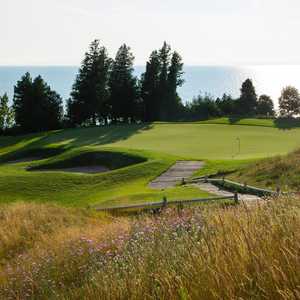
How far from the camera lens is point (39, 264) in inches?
313

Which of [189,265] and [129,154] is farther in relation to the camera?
[129,154]

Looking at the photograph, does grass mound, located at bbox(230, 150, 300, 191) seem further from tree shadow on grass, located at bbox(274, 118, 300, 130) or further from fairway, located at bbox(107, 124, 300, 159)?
tree shadow on grass, located at bbox(274, 118, 300, 130)

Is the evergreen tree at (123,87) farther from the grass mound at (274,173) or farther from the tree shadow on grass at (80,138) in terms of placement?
the grass mound at (274,173)

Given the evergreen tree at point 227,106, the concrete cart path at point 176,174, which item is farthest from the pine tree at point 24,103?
the concrete cart path at point 176,174

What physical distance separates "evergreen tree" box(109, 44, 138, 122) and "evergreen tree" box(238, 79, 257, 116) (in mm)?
15150

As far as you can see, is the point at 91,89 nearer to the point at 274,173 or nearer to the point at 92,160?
the point at 92,160

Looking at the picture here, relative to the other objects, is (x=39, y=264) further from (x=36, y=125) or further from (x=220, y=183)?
(x=36, y=125)

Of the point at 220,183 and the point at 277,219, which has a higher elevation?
the point at 277,219

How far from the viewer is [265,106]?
3250 inches

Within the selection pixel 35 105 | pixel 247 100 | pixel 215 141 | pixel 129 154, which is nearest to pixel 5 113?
pixel 35 105

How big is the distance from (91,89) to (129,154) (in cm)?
3551

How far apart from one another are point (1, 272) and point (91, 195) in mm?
16699

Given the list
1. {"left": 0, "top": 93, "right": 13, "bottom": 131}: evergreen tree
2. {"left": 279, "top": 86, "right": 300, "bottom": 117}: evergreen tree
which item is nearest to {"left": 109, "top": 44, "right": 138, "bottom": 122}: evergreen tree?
{"left": 279, "top": 86, "right": 300, "bottom": 117}: evergreen tree

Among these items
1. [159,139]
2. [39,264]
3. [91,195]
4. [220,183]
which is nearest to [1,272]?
→ [39,264]
